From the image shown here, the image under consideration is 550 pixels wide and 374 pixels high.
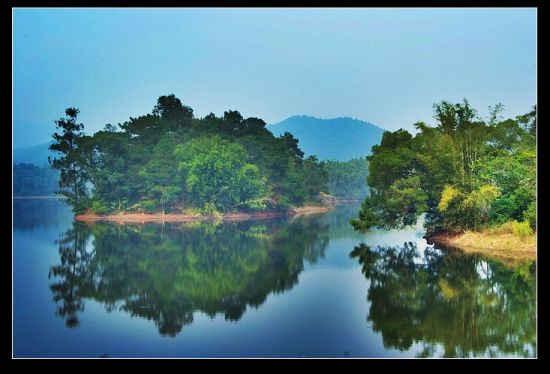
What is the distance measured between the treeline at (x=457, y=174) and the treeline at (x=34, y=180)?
176ft

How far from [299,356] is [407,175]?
47.1 feet

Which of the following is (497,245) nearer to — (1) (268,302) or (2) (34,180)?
(1) (268,302)

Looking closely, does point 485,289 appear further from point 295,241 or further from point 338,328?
point 295,241

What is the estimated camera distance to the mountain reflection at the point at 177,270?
12.5 meters

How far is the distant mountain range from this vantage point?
81.8m

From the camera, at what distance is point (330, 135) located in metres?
87.6

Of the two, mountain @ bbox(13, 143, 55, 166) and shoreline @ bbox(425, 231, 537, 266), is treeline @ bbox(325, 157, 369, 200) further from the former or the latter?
shoreline @ bbox(425, 231, 537, 266)

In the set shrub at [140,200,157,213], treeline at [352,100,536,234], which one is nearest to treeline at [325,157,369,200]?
shrub at [140,200,157,213]

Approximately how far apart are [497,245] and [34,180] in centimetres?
6178

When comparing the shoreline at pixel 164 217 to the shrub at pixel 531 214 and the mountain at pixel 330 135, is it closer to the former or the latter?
the shrub at pixel 531 214

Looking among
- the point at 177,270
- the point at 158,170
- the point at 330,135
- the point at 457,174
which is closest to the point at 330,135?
the point at 330,135

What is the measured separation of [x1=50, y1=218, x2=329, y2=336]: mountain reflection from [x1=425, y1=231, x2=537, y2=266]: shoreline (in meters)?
4.84
